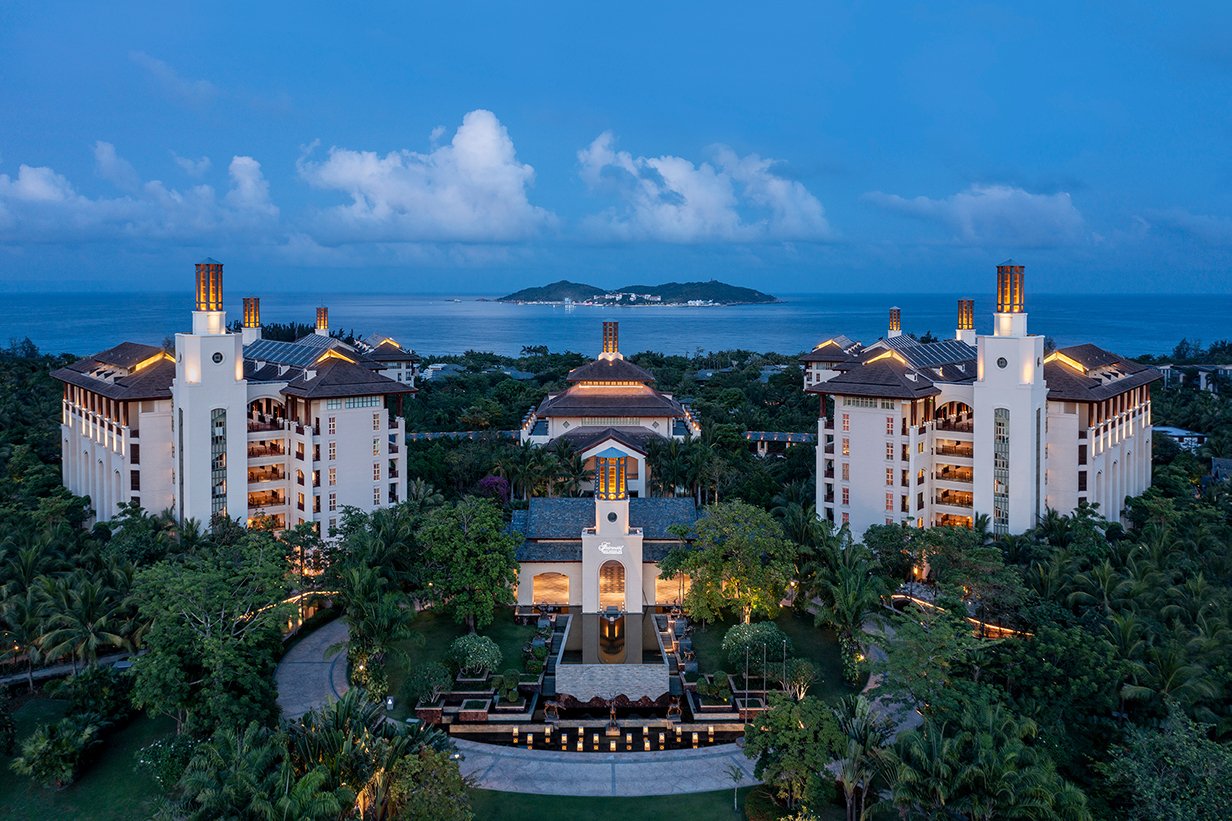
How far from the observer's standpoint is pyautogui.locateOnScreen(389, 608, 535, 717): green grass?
30047 mm

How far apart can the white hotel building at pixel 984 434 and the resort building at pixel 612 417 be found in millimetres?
11702

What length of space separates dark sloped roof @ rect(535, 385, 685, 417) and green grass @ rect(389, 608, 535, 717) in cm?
2210

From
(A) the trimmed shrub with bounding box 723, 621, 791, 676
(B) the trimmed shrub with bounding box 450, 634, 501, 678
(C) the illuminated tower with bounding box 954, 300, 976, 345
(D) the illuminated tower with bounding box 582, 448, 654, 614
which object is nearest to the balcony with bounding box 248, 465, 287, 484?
(D) the illuminated tower with bounding box 582, 448, 654, 614

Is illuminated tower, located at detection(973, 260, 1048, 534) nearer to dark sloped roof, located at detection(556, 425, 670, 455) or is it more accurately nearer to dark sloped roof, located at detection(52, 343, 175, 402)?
dark sloped roof, located at detection(556, 425, 670, 455)

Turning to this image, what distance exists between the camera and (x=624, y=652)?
102ft

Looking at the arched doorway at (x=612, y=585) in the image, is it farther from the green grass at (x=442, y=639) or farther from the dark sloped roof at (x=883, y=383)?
the dark sloped roof at (x=883, y=383)

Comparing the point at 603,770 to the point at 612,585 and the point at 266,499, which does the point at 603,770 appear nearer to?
the point at 612,585

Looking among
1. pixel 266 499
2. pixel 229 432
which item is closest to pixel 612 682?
pixel 266 499

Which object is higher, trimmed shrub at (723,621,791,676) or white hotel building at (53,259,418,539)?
white hotel building at (53,259,418,539)

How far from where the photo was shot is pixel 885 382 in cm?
4009

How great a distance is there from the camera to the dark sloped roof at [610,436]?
50.7 metres

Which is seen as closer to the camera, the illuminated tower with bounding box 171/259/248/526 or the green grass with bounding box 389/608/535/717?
the green grass with bounding box 389/608/535/717

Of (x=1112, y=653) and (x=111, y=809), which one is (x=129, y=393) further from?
(x=1112, y=653)

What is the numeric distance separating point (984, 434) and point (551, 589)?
18.8m
